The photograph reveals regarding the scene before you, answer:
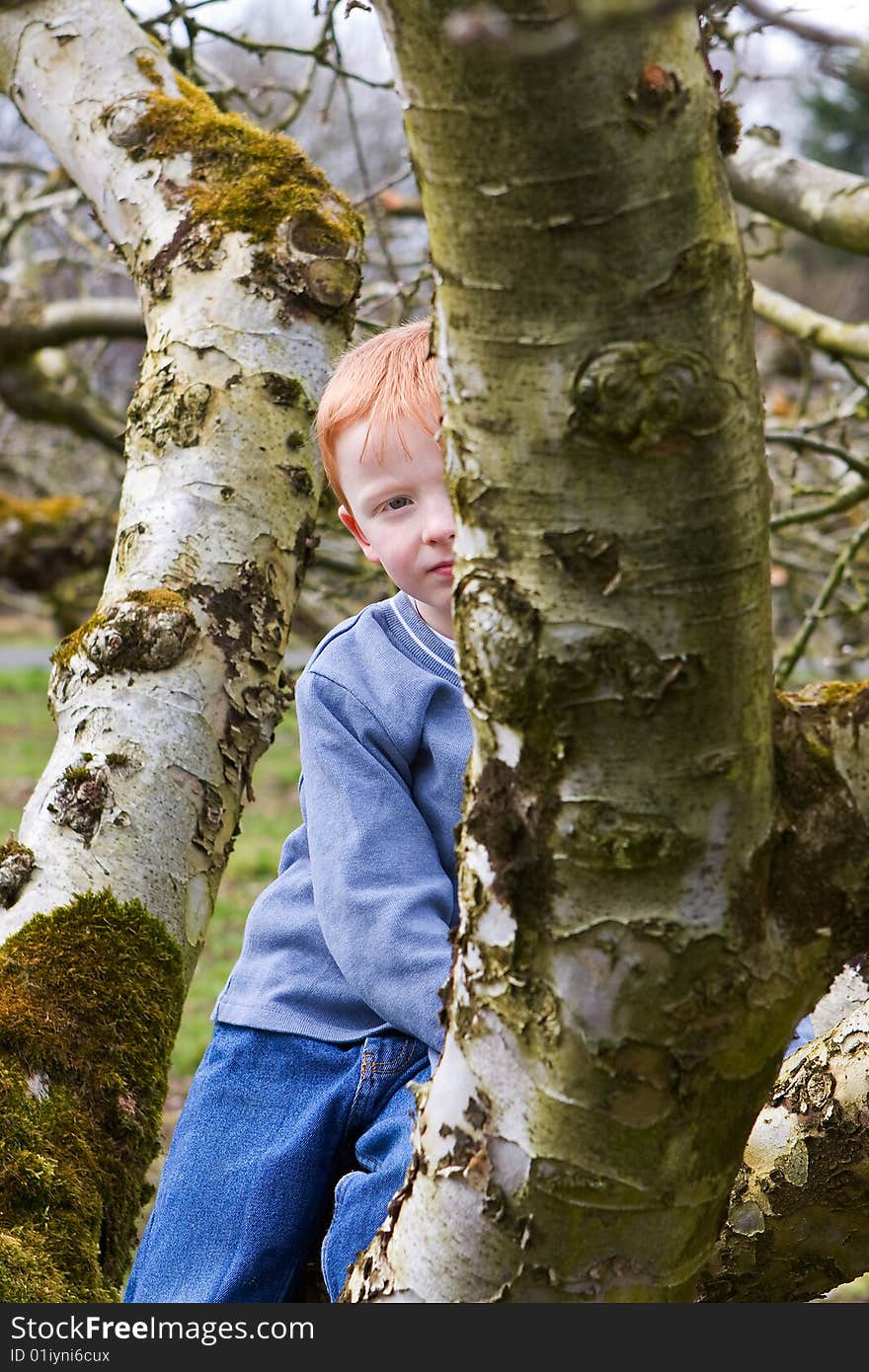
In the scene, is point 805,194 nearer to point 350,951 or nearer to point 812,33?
point 350,951

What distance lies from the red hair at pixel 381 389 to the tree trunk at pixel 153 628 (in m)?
0.14

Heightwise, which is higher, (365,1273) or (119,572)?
(119,572)

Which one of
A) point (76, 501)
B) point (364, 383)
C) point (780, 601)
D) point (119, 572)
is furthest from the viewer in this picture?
point (780, 601)

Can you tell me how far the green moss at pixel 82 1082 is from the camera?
160 cm

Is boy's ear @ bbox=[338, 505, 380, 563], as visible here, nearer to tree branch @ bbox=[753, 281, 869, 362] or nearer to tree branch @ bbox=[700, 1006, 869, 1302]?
tree branch @ bbox=[700, 1006, 869, 1302]

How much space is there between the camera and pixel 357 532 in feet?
7.02

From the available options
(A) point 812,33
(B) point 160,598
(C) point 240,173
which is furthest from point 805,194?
(A) point 812,33

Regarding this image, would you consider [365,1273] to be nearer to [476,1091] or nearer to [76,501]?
[476,1091]

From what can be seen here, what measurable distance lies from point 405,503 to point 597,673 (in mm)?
1020

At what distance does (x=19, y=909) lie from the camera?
6.02ft

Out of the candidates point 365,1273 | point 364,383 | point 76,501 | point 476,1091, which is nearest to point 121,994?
point 365,1273

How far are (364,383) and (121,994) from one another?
97 centimetres

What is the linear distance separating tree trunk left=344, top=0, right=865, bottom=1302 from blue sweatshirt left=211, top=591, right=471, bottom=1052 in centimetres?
55

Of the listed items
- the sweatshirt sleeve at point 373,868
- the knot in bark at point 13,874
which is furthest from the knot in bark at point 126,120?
the knot in bark at point 13,874
